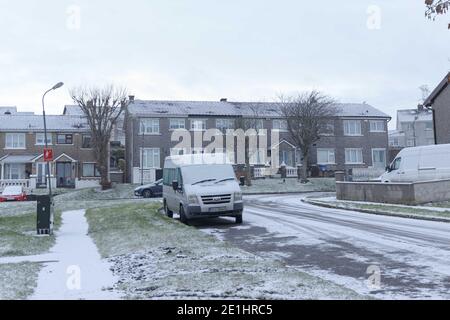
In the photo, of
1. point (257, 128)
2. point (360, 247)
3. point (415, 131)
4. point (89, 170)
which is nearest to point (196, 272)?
point (360, 247)

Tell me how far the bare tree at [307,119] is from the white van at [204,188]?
29037 mm

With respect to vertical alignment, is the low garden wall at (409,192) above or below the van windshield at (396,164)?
below

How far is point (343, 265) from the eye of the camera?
29.3 ft

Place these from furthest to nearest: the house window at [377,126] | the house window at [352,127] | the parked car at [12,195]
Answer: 1. the house window at [377,126]
2. the house window at [352,127]
3. the parked car at [12,195]

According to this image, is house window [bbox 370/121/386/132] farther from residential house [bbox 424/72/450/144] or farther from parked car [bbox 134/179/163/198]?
parked car [bbox 134/179/163/198]

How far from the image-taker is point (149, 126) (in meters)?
52.0

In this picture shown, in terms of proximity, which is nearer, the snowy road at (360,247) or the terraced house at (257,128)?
the snowy road at (360,247)

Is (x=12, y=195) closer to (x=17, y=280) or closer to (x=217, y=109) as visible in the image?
(x=217, y=109)

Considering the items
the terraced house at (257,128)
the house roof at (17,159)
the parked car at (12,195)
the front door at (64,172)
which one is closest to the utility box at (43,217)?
the parked car at (12,195)

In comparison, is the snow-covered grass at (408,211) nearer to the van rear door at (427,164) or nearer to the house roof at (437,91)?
the van rear door at (427,164)

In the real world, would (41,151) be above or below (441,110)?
below

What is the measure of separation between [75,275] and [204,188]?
8.29 m

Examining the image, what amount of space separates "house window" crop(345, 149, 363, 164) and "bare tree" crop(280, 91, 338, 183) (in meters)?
9.47

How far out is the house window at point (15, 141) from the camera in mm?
54531
